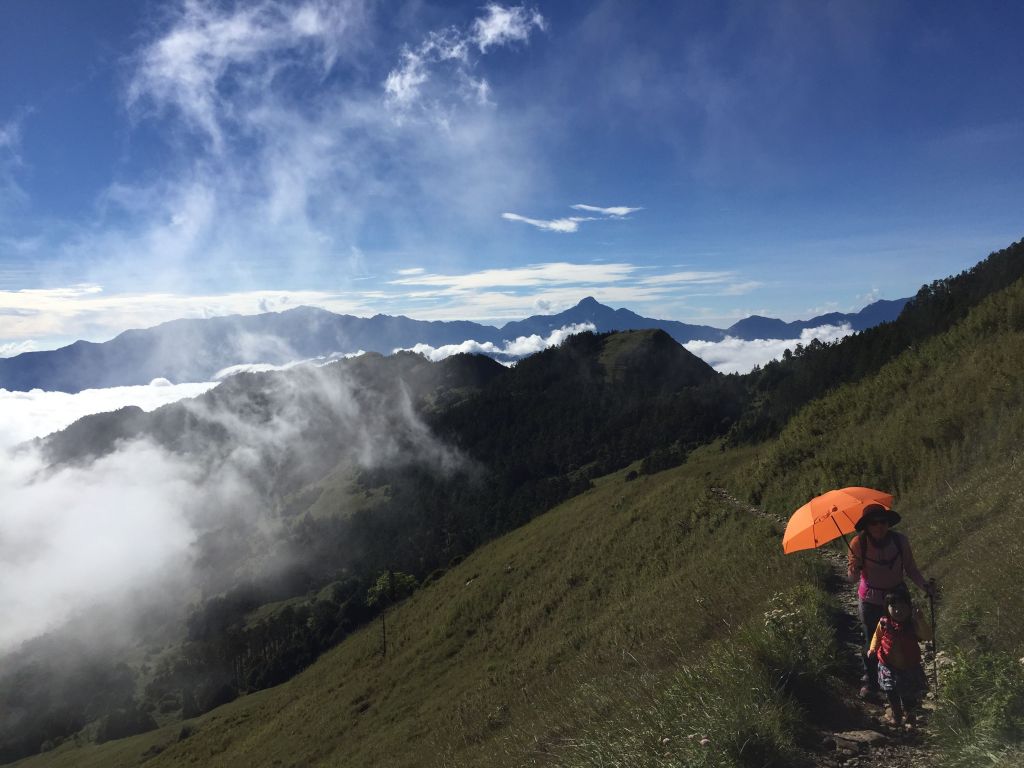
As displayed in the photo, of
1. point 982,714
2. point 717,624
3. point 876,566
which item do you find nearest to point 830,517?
point 876,566

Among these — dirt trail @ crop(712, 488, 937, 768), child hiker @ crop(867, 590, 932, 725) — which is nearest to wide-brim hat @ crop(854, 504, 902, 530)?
child hiker @ crop(867, 590, 932, 725)

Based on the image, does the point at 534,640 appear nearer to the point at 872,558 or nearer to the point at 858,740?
the point at 872,558

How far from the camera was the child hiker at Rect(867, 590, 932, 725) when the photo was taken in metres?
7.86

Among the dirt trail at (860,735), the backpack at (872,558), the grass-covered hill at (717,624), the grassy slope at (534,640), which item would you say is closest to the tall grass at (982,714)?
the grass-covered hill at (717,624)

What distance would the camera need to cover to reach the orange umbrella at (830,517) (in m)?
8.92

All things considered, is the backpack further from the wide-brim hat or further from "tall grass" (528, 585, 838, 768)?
"tall grass" (528, 585, 838, 768)

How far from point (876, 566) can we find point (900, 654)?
124 cm

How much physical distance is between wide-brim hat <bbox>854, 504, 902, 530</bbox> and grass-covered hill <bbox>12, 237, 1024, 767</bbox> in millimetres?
1946

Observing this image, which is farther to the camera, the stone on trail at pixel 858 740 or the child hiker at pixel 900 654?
the child hiker at pixel 900 654

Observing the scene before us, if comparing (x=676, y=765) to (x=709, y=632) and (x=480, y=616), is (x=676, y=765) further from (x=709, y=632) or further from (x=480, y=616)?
(x=480, y=616)

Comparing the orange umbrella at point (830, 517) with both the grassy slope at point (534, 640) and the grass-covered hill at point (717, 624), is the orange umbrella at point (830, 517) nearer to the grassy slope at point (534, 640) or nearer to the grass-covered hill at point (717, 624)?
the grass-covered hill at point (717, 624)

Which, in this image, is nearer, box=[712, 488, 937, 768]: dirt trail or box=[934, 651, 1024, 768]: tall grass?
box=[934, 651, 1024, 768]: tall grass

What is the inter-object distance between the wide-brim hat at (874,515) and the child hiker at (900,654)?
1030 millimetres

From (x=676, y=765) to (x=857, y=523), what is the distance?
15.1 ft
